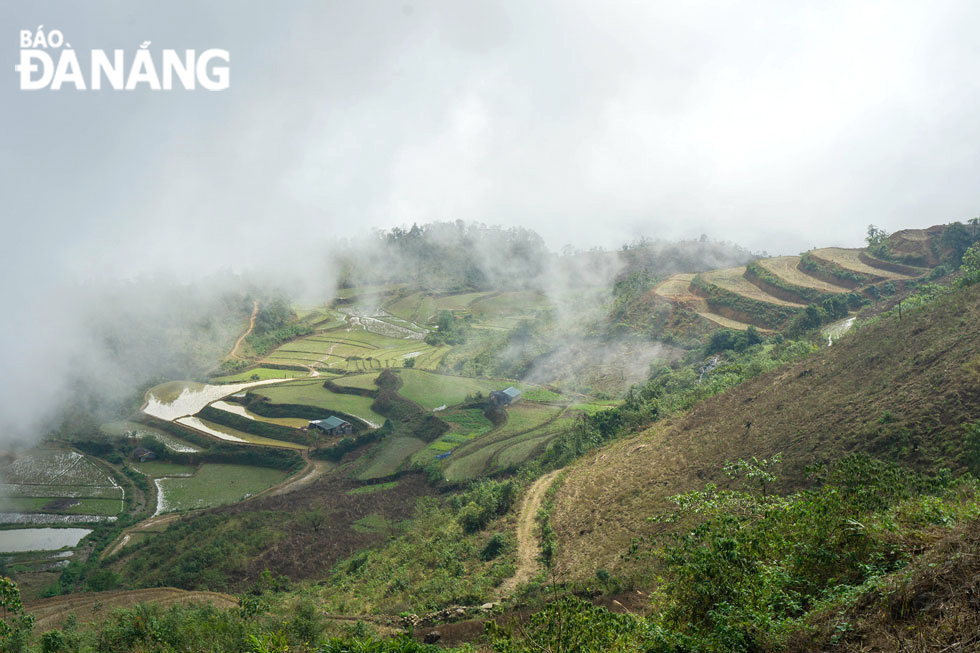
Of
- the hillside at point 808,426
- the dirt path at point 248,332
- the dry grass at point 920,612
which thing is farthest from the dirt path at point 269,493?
the dry grass at point 920,612

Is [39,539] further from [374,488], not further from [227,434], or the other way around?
[374,488]

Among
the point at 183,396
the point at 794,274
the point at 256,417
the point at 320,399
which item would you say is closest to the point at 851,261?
the point at 794,274

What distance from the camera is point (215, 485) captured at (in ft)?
124

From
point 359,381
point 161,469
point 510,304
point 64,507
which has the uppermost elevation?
point 510,304

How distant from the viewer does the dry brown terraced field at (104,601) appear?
58.5ft

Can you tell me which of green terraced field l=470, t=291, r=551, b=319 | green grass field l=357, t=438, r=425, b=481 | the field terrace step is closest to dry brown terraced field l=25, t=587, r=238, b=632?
green grass field l=357, t=438, r=425, b=481

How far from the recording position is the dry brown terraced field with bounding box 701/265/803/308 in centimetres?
4885

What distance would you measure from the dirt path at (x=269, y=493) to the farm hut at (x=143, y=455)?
1088 cm

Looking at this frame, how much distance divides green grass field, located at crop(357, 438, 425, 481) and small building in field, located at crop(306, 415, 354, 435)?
14.4 ft

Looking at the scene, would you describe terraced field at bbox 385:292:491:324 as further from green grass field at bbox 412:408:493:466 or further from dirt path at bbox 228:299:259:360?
green grass field at bbox 412:408:493:466

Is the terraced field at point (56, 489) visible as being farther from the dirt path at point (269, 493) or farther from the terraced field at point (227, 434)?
the terraced field at point (227, 434)

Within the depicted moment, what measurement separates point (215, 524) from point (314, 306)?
64.5 m

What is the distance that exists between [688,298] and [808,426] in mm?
35215

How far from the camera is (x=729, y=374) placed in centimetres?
3164
